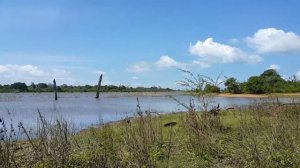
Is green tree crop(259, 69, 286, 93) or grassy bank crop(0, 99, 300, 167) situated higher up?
green tree crop(259, 69, 286, 93)

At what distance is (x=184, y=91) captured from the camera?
1484 cm

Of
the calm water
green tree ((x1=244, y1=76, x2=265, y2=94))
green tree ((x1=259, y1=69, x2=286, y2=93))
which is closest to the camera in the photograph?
the calm water

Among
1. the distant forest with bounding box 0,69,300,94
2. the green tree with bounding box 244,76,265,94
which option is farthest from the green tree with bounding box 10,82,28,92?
the green tree with bounding box 244,76,265,94

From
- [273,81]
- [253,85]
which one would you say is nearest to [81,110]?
[273,81]

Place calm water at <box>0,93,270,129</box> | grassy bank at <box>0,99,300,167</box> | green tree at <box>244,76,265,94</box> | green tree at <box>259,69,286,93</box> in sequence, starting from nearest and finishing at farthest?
grassy bank at <box>0,99,300,167</box>, calm water at <box>0,93,270,129</box>, green tree at <box>259,69,286,93</box>, green tree at <box>244,76,265,94</box>

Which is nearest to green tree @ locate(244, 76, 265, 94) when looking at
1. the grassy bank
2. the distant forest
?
the distant forest

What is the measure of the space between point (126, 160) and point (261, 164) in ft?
7.96

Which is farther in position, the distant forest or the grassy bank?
the distant forest

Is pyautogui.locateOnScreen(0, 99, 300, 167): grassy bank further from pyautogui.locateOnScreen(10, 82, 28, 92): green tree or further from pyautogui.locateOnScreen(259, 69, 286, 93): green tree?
pyautogui.locateOnScreen(10, 82, 28, 92): green tree

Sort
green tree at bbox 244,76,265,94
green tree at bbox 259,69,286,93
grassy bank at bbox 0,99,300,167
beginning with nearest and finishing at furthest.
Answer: grassy bank at bbox 0,99,300,167 < green tree at bbox 259,69,286,93 < green tree at bbox 244,76,265,94

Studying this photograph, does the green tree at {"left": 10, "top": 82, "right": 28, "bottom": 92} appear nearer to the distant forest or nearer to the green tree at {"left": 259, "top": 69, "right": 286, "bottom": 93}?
the distant forest

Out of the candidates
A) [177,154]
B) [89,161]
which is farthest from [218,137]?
[89,161]

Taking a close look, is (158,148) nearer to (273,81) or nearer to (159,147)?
(159,147)

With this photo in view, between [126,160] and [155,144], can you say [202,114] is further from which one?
[126,160]
